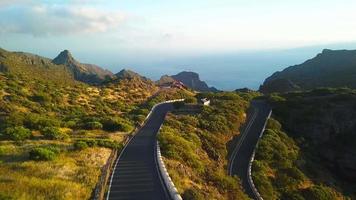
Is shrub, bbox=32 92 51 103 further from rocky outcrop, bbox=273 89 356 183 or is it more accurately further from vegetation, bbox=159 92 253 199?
rocky outcrop, bbox=273 89 356 183

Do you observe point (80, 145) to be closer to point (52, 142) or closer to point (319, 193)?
point (52, 142)

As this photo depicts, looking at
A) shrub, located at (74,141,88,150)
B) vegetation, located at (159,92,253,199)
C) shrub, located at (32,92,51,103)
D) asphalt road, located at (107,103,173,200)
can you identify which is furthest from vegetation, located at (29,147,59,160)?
shrub, located at (32,92,51,103)

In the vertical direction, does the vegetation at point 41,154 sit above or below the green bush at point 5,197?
below

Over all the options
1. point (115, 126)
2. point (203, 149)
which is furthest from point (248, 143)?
point (115, 126)

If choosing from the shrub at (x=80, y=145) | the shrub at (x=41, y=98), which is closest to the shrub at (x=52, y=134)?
the shrub at (x=80, y=145)

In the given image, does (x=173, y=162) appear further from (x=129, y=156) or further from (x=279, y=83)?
(x=279, y=83)

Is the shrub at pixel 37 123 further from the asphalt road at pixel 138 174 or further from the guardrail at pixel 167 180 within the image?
the guardrail at pixel 167 180
